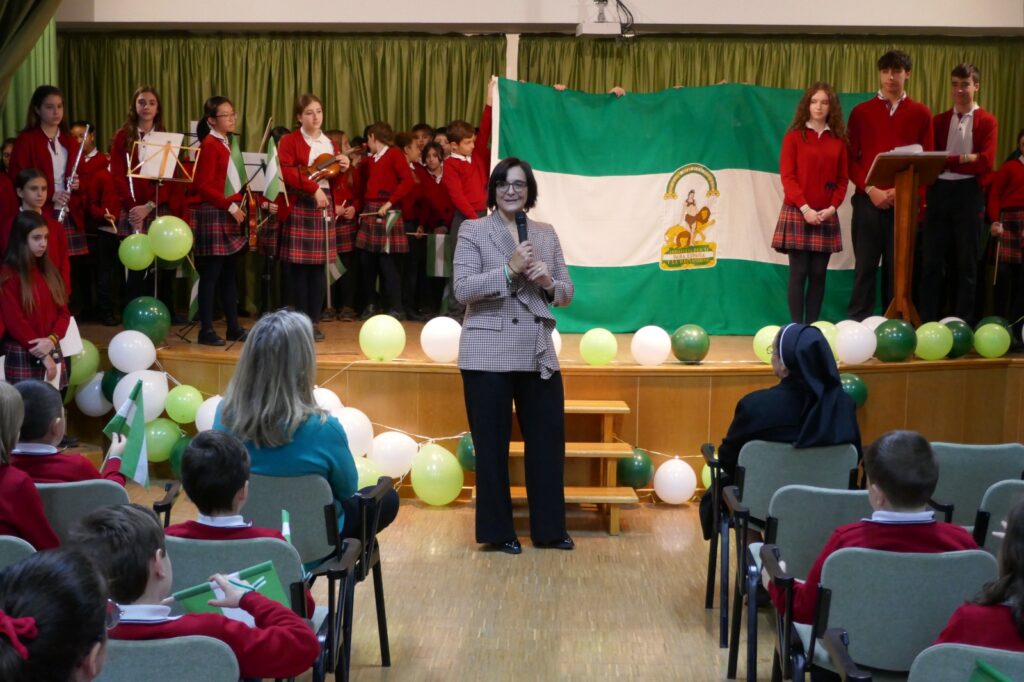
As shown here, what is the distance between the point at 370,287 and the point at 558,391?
13.4 ft

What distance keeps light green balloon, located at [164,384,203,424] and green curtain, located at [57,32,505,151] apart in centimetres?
416

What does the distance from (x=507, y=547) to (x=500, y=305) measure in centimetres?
106

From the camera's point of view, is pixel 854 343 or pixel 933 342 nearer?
pixel 854 343

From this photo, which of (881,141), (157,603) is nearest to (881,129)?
(881,141)

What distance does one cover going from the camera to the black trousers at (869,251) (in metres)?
6.96

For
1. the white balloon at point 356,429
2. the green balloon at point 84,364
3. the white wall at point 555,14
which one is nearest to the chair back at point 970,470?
the white balloon at point 356,429

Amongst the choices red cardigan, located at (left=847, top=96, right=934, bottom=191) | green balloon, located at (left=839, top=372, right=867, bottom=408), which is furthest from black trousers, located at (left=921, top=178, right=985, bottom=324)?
green balloon, located at (left=839, top=372, right=867, bottom=408)

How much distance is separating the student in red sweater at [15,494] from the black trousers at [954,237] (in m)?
5.73

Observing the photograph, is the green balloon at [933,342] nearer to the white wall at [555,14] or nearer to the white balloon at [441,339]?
the white balloon at [441,339]

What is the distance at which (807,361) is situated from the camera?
375cm

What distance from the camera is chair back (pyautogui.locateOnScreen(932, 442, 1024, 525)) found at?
11.8ft

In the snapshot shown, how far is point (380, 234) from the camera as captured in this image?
8.27 meters

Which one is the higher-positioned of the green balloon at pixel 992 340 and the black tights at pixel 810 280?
the black tights at pixel 810 280

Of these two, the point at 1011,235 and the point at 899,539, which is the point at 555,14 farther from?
the point at 899,539
